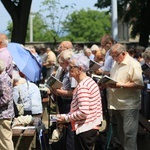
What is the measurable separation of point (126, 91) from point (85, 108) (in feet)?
5.63

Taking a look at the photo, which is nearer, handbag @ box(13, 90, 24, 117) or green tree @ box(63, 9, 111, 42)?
handbag @ box(13, 90, 24, 117)

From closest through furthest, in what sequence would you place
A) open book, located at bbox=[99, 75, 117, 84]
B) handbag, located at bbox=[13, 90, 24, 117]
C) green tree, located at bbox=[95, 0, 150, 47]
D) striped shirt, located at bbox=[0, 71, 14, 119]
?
striped shirt, located at bbox=[0, 71, 14, 119] → open book, located at bbox=[99, 75, 117, 84] → handbag, located at bbox=[13, 90, 24, 117] → green tree, located at bbox=[95, 0, 150, 47]

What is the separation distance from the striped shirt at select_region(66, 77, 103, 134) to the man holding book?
1370mm

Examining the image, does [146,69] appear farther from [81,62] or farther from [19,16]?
[19,16]

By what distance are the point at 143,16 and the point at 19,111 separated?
82.6 ft

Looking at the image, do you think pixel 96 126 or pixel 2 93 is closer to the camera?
pixel 96 126

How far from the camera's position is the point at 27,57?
30.5 feet

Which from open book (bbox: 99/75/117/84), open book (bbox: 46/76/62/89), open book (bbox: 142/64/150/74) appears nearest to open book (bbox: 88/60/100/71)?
open book (bbox: 142/64/150/74)

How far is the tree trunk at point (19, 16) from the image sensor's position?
18406 mm

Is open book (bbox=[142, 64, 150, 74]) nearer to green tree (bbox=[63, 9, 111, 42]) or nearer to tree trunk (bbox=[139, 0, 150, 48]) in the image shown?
tree trunk (bbox=[139, 0, 150, 48])

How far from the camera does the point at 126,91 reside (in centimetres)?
645

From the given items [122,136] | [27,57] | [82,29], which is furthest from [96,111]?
[82,29]

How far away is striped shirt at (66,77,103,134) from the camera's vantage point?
4867 mm

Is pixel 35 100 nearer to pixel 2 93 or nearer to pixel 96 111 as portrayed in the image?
pixel 2 93
